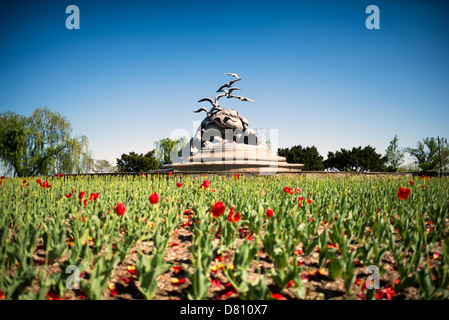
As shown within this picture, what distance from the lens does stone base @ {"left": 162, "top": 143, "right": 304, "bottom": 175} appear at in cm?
1559

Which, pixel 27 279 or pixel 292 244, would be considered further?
pixel 292 244

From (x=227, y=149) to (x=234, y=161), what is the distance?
186 centimetres

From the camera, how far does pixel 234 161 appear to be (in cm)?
1578

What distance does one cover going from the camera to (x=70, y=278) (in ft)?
7.14

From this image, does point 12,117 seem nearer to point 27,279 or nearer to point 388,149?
point 27,279

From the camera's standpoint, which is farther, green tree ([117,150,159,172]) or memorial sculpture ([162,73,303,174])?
green tree ([117,150,159,172])

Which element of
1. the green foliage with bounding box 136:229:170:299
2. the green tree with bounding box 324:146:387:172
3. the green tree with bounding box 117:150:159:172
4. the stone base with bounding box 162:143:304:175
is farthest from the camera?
the green tree with bounding box 324:146:387:172

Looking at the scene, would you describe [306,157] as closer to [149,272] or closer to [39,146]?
[39,146]

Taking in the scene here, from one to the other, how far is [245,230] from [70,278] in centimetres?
257

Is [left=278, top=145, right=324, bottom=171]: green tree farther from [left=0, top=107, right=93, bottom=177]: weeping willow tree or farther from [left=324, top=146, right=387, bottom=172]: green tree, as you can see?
[left=0, top=107, right=93, bottom=177]: weeping willow tree

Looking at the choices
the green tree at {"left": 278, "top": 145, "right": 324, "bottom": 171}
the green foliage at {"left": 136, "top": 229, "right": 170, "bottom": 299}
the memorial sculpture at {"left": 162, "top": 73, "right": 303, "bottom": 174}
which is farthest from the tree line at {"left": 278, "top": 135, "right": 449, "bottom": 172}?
the green foliage at {"left": 136, "top": 229, "right": 170, "bottom": 299}

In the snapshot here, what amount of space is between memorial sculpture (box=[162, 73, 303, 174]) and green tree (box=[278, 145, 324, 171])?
22.4 m
